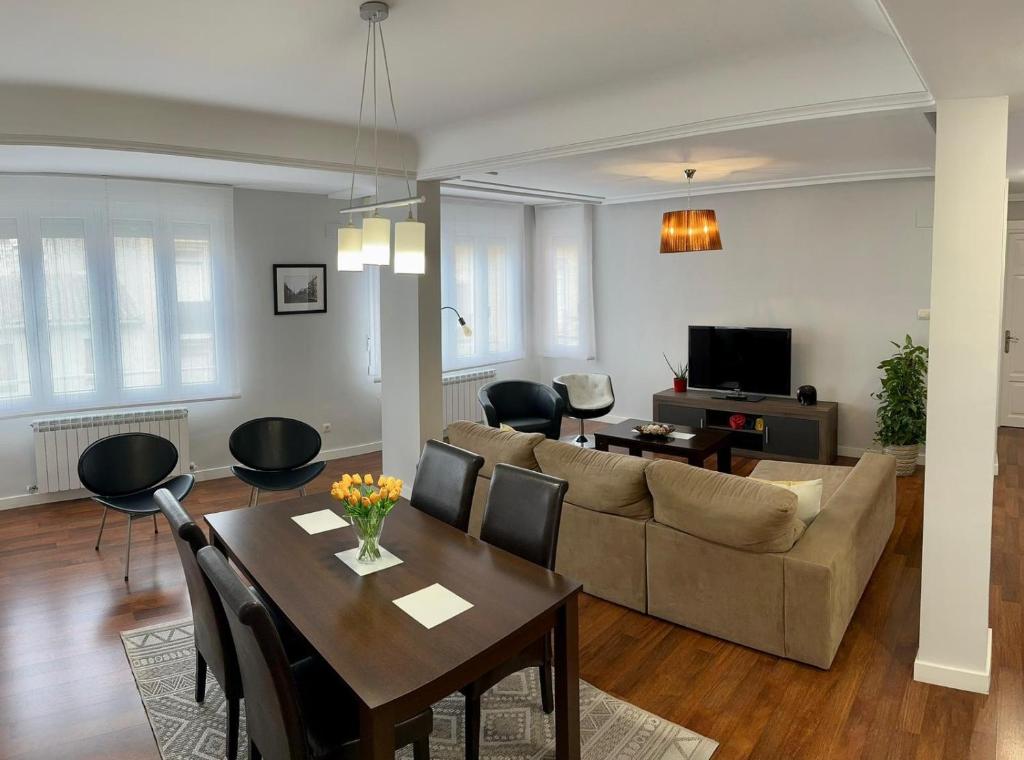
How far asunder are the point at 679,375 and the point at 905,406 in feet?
7.21

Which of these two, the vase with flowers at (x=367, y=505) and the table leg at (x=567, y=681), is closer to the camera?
the table leg at (x=567, y=681)

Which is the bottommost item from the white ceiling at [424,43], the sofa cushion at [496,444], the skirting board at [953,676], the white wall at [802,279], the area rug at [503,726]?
the area rug at [503,726]

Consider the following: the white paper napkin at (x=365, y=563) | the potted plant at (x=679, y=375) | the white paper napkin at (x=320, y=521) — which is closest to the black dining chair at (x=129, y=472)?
the white paper napkin at (x=320, y=521)

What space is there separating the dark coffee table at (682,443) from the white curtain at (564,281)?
225 centimetres

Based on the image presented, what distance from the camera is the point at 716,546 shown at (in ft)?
11.0

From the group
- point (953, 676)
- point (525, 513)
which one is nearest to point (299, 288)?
point (525, 513)

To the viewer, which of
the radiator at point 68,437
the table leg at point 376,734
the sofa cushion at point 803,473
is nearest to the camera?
the table leg at point 376,734

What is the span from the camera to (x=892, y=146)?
15.2 feet

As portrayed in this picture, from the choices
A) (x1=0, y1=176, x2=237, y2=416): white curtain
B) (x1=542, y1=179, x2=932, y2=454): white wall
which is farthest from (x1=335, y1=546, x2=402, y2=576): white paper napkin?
(x1=542, y1=179, x2=932, y2=454): white wall

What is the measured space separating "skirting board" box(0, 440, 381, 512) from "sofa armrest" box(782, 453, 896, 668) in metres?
4.55

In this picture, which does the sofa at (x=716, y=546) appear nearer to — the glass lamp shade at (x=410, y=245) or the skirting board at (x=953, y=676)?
the skirting board at (x=953, y=676)

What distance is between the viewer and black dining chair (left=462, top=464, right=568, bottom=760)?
2.62 m

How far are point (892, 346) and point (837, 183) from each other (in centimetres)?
147

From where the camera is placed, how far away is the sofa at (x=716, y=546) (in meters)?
3.15
